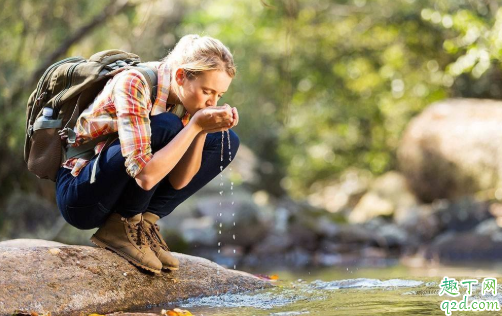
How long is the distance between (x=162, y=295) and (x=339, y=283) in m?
1.04

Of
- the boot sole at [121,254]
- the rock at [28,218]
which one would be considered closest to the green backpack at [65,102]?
the boot sole at [121,254]

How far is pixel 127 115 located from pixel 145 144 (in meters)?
0.14

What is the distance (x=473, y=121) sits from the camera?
12188 millimetres

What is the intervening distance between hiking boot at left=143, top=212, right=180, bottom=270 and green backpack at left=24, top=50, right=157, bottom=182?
434 millimetres

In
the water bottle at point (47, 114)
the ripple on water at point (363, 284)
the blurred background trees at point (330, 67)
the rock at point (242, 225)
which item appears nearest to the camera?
the water bottle at point (47, 114)

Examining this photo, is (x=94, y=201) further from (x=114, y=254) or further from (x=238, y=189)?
(x=238, y=189)

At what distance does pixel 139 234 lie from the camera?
3.38 metres

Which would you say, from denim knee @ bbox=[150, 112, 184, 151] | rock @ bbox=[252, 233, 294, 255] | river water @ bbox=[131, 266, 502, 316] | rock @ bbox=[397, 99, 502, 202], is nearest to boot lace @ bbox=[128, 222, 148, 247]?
river water @ bbox=[131, 266, 502, 316]

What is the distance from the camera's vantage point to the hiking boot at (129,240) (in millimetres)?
3332

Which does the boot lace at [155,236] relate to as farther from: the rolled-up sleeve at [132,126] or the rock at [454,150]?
the rock at [454,150]

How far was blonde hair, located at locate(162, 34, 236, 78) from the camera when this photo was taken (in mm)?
3062

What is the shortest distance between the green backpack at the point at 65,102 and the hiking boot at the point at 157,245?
1.42 feet

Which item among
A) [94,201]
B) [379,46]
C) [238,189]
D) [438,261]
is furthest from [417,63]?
[94,201]

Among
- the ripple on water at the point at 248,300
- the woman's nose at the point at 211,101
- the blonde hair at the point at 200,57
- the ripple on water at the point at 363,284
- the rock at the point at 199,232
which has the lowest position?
the ripple on water at the point at 248,300
